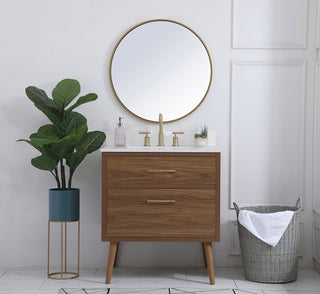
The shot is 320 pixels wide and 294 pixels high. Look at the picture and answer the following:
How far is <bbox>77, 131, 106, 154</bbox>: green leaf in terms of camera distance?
3205 mm

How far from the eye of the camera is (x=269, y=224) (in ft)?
10.1

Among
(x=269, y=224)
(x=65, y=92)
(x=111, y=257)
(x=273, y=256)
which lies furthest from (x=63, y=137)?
(x=273, y=256)

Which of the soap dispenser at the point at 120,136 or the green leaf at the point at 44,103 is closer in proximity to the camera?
the green leaf at the point at 44,103

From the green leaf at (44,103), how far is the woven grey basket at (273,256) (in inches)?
52.4

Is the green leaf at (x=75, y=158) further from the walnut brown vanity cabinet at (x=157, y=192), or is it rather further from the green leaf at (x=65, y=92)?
the green leaf at (x=65, y=92)

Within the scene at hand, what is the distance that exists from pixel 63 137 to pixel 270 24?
1.55 m

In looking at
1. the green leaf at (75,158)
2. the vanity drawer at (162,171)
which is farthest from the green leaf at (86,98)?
the vanity drawer at (162,171)

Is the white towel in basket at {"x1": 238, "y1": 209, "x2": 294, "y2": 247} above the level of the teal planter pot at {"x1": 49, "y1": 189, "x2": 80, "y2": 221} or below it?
below

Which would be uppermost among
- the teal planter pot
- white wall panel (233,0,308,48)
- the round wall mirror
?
white wall panel (233,0,308,48)

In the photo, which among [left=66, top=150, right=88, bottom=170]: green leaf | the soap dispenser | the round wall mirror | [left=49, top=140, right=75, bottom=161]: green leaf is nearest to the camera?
[left=49, top=140, right=75, bottom=161]: green leaf

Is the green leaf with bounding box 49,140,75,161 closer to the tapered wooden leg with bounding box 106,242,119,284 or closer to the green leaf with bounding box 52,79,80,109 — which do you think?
the green leaf with bounding box 52,79,80,109

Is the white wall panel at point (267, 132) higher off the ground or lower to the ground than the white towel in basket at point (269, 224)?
higher

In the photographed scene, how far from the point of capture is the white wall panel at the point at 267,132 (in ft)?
11.5

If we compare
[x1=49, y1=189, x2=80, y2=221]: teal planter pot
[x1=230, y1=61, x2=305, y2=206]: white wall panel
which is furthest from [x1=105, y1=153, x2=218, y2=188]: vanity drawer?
[x1=230, y1=61, x2=305, y2=206]: white wall panel
